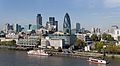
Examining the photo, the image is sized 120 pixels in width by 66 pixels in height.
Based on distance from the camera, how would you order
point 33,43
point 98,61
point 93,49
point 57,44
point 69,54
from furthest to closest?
1. point 33,43
2. point 57,44
3. point 93,49
4. point 69,54
5. point 98,61

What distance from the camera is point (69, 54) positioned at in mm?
23656

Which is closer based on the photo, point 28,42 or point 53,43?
point 53,43

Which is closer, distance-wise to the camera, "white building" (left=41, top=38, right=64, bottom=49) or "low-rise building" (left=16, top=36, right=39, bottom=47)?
"white building" (left=41, top=38, right=64, bottom=49)

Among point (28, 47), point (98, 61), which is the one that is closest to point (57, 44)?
point (28, 47)

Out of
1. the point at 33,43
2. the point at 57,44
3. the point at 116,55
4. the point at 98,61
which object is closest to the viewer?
the point at 98,61

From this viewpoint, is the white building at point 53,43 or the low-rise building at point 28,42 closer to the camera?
the white building at point 53,43

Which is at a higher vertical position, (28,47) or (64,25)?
(64,25)

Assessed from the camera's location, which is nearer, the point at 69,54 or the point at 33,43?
the point at 69,54

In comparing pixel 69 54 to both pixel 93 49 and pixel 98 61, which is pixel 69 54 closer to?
pixel 93 49

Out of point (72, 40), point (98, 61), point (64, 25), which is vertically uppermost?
point (64, 25)

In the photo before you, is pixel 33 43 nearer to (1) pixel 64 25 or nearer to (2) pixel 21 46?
(2) pixel 21 46

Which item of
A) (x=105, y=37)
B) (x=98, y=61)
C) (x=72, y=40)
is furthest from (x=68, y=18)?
(x=98, y=61)

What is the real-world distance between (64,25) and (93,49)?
81.3ft

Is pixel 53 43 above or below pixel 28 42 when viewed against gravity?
below
